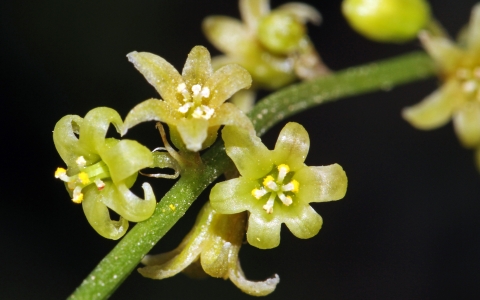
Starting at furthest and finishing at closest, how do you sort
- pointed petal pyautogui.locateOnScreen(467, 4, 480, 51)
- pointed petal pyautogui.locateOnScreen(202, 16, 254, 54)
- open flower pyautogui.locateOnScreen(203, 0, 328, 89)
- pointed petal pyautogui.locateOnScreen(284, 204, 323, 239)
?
1. pointed petal pyautogui.locateOnScreen(202, 16, 254, 54)
2. open flower pyautogui.locateOnScreen(203, 0, 328, 89)
3. pointed petal pyautogui.locateOnScreen(467, 4, 480, 51)
4. pointed petal pyautogui.locateOnScreen(284, 204, 323, 239)

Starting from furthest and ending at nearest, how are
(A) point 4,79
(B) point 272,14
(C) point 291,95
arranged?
(A) point 4,79 → (B) point 272,14 → (C) point 291,95

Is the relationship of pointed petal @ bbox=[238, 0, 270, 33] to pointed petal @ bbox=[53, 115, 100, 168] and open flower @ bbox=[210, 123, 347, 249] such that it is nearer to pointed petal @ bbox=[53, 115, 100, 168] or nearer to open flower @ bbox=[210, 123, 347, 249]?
open flower @ bbox=[210, 123, 347, 249]

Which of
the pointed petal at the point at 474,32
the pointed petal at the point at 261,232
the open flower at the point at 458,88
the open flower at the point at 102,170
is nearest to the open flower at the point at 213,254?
the pointed petal at the point at 261,232

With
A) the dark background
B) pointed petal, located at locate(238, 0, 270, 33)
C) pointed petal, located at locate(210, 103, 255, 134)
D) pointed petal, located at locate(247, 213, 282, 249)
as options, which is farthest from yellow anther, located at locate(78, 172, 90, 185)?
the dark background

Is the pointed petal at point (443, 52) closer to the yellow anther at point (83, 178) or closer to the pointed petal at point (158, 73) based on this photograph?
the pointed petal at point (158, 73)

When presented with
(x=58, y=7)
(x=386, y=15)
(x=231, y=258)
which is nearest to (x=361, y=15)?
(x=386, y=15)

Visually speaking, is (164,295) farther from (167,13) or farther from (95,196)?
(95,196)
